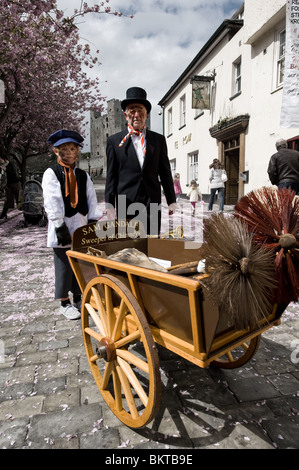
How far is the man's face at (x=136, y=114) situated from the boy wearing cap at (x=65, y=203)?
0.52 metres

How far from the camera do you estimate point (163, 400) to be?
1.89 m

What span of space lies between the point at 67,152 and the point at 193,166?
1406cm

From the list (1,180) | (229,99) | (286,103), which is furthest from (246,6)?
(1,180)

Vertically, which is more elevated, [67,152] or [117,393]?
[67,152]

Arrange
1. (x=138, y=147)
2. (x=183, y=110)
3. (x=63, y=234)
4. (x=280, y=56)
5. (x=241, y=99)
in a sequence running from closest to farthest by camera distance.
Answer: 1. (x=63, y=234)
2. (x=138, y=147)
3. (x=280, y=56)
4. (x=241, y=99)
5. (x=183, y=110)

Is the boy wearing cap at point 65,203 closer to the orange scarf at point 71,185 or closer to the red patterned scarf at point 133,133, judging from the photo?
the orange scarf at point 71,185

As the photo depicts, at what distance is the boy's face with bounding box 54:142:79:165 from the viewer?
2875 millimetres

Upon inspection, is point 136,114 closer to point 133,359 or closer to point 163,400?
point 133,359

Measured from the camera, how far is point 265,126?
957 centimetres

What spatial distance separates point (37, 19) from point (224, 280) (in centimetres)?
965

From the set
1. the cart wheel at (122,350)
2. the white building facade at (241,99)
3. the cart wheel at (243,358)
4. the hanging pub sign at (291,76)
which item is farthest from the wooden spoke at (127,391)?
the white building facade at (241,99)

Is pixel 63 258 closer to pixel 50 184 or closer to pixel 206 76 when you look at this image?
pixel 50 184

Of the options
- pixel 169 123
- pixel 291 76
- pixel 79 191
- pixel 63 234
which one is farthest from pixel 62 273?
pixel 169 123

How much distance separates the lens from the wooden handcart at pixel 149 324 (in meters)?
1.29
